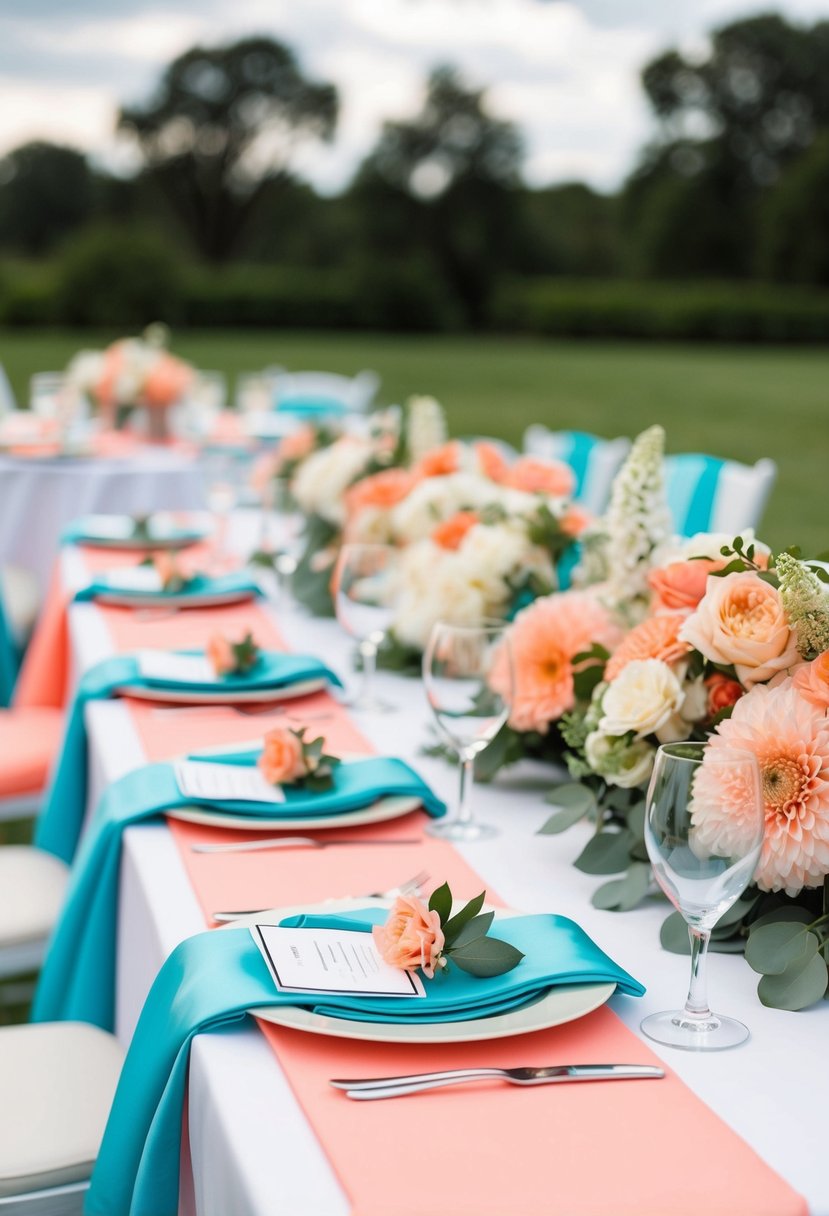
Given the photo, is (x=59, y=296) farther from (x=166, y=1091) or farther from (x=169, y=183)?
(x=166, y=1091)

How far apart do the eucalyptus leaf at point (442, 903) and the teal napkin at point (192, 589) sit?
1649 mm

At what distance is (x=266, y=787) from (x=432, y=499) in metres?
0.90

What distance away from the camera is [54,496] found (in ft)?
16.6

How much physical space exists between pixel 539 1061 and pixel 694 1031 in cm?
15

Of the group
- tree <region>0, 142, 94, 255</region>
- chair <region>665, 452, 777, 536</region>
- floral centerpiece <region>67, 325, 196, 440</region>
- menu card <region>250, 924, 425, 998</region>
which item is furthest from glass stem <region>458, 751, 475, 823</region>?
tree <region>0, 142, 94, 255</region>

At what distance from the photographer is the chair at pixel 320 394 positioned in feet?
25.2

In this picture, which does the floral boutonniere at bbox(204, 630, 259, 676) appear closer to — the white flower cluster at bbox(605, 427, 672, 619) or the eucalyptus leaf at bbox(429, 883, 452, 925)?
the white flower cluster at bbox(605, 427, 672, 619)

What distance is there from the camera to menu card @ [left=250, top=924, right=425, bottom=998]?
1.12m

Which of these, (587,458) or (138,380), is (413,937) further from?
(138,380)

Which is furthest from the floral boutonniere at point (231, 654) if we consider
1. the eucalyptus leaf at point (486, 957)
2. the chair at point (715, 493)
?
the chair at point (715, 493)

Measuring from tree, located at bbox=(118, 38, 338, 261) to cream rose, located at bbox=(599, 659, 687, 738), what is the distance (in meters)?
36.5

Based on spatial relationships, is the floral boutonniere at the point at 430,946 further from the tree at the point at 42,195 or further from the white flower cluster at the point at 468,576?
the tree at the point at 42,195

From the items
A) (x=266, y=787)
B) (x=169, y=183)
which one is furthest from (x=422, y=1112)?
(x=169, y=183)

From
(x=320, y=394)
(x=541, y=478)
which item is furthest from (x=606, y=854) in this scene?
(x=320, y=394)
